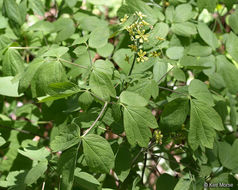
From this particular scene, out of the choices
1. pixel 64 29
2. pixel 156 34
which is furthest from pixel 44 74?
pixel 156 34

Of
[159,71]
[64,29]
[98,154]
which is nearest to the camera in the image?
[98,154]

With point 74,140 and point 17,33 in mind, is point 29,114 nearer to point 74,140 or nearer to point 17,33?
point 17,33

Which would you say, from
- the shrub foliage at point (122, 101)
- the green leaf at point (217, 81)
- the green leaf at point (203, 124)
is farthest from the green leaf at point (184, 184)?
the green leaf at point (217, 81)

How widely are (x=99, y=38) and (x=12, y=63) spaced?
2.15 feet

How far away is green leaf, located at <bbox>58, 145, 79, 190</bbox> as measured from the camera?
1301 millimetres

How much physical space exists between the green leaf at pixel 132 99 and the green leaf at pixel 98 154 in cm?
23

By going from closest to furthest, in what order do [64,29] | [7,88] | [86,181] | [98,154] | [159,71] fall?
1. [98,154]
2. [86,181]
3. [159,71]
4. [7,88]
5. [64,29]

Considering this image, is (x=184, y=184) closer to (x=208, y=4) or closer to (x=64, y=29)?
(x=208, y=4)

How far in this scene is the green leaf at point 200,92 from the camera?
60.4 inches

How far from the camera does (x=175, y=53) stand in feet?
5.94

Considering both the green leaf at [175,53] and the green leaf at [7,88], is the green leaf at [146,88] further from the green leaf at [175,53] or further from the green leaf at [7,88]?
the green leaf at [7,88]

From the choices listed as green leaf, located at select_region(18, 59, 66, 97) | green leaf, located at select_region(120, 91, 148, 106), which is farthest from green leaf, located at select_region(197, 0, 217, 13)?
green leaf, located at select_region(18, 59, 66, 97)

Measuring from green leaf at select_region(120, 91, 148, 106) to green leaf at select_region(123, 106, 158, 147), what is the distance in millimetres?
20

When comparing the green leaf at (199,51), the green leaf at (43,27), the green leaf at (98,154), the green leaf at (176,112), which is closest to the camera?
the green leaf at (98,154)
